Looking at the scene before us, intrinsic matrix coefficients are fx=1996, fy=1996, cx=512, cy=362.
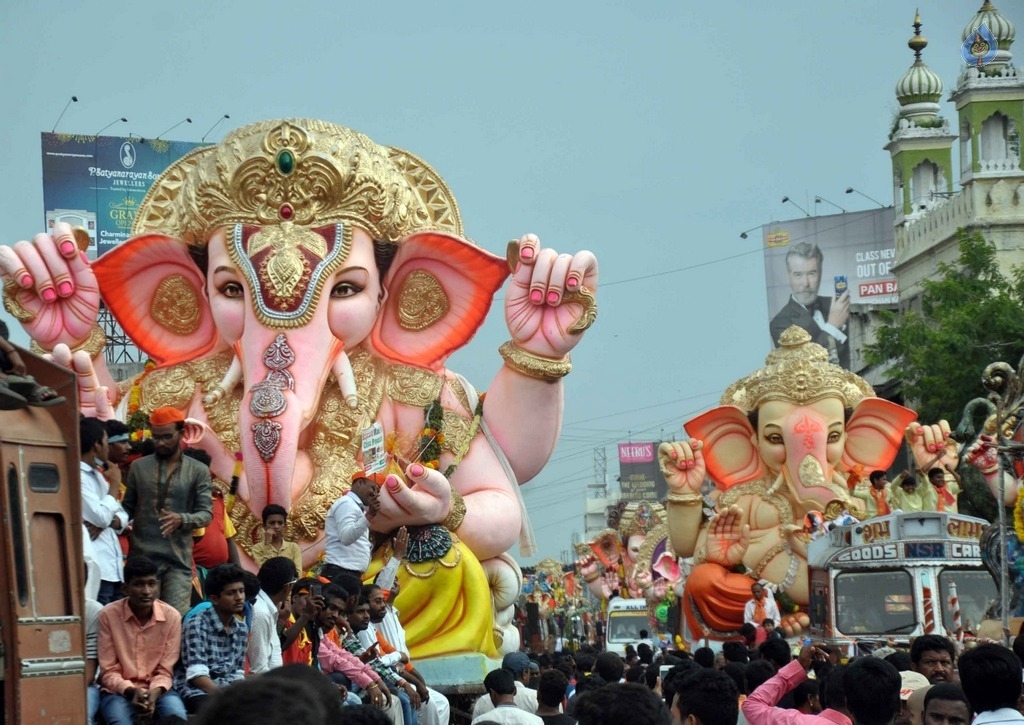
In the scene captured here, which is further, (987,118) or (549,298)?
(987,118)

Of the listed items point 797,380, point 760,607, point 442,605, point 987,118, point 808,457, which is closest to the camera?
point 442,605

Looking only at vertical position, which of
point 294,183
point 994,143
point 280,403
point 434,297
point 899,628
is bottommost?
point 899,628

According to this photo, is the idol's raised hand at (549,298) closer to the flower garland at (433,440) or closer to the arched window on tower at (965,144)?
the flower garland at (433,440)

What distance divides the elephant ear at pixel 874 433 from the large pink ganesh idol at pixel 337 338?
18.5 feet

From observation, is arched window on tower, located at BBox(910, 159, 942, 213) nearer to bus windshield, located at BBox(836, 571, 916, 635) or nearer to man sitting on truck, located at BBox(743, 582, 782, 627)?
man sitting on truck, located at BBox(743, 582, 782, 627)

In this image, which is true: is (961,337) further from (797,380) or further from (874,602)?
(874,602)

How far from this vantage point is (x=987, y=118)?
1556 inches

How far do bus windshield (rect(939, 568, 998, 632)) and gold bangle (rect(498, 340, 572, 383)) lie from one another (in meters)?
3.50

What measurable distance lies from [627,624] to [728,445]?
30.0 feet

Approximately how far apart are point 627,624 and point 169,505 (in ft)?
69.2

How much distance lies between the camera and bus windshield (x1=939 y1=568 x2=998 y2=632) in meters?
14.9

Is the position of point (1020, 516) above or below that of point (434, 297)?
below

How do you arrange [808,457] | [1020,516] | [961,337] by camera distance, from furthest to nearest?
[961,337] → [808,457] → [1020,516]

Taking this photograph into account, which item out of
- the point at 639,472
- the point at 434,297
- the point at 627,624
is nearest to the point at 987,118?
the point at 627,624
